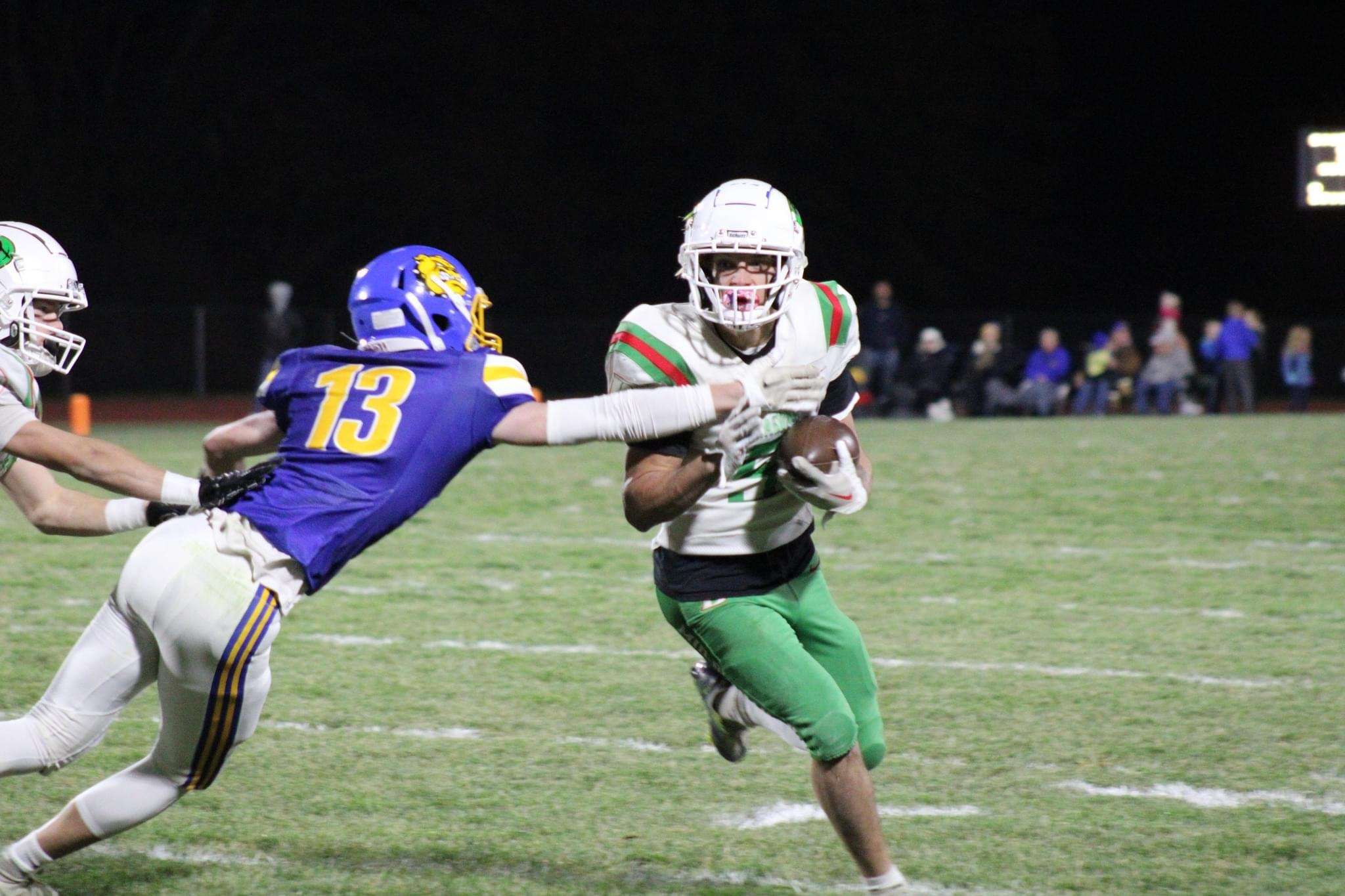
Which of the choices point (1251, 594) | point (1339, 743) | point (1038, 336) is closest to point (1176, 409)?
point (1038, 336)

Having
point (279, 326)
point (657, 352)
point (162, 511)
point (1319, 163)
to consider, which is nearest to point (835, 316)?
point (657, 352)

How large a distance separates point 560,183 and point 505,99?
1836 millimetres

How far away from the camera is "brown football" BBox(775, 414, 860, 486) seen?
333 centimetres

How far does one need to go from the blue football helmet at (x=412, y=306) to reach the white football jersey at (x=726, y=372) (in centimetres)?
38

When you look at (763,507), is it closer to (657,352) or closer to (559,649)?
(657,352)

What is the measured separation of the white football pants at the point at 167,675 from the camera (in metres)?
3.08

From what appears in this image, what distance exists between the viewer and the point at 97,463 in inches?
131

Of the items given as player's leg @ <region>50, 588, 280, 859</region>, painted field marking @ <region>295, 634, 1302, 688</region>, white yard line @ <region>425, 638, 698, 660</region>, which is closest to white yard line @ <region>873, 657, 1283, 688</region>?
painted field marking @ <region>295, 634, 1302, 688</region>

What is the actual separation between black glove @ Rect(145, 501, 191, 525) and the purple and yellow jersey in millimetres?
192

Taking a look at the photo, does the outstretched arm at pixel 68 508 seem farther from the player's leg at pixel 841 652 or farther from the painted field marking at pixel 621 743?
the painted field marking at pixel 621 743

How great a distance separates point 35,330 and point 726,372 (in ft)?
4.93

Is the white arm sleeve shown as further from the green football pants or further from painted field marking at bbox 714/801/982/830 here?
painted field marking at bbox 714/801/982/830

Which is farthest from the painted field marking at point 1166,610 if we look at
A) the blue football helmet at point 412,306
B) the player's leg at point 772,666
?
the blue football helmet at point 412,306

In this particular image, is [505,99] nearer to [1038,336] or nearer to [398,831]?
[1038,336]
